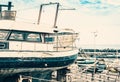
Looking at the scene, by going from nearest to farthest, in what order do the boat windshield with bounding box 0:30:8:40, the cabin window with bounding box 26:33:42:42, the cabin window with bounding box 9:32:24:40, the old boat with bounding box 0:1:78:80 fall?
the old boat with bounding box 0:1:78:80
the boat windshield with bounding box 0:30:8:40
the cabin window with bounding box 9:32:24:40
the cabin window with bounding box 26:33:42:42

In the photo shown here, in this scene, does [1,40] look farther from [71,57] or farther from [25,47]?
[71,57]

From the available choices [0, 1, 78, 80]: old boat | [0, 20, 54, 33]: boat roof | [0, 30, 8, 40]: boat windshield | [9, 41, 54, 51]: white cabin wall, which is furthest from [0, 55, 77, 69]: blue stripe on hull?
[0, 20, 54, 33]: boat roof

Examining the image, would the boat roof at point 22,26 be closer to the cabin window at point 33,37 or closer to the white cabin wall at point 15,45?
the cabin window at point 33,37

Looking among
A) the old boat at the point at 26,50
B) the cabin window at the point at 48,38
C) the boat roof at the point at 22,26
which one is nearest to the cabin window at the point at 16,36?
the old boat at the point at 26,50

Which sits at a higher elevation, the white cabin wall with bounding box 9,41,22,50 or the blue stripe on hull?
the white cabin wall with bounding box 9,41,22,50

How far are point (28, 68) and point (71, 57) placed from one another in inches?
292

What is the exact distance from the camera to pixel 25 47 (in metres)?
31.1

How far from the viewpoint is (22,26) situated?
3162cm

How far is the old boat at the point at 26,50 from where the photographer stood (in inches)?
1151

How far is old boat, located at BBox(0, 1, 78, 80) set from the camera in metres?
29.2

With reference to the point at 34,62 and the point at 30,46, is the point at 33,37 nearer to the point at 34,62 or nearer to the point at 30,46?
the point at 30,46

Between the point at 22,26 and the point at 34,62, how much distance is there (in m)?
3.72

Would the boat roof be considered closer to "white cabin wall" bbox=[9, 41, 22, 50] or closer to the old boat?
the old boat

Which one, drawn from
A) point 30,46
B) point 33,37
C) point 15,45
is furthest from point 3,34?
point 33,37
